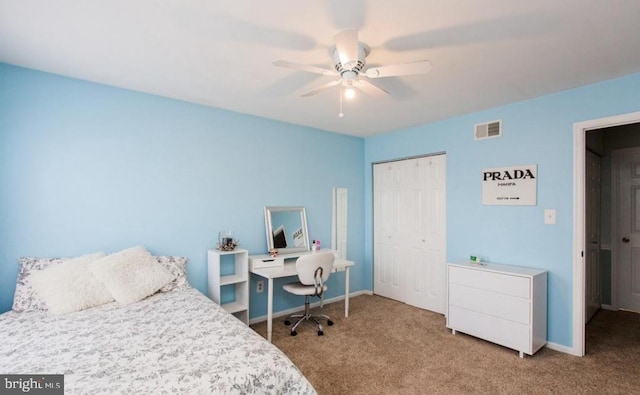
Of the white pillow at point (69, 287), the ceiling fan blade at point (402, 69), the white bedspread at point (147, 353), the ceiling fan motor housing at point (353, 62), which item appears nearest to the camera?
the white bedspread at point (147, 353)

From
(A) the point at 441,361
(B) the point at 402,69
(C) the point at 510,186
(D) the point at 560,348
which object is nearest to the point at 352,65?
(B) the point at 402,69

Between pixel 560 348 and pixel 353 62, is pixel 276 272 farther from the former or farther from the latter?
pixel 560 348

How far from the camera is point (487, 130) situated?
10.9ft

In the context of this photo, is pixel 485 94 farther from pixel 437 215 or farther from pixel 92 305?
pixel 92 305

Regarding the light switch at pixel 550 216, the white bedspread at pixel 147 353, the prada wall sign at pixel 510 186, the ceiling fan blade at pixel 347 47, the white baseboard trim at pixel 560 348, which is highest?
the ceiling fan blade at pixel 347 47

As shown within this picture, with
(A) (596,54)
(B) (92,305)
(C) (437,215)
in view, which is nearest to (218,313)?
(B) (92,305)

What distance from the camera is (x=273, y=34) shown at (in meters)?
1.88

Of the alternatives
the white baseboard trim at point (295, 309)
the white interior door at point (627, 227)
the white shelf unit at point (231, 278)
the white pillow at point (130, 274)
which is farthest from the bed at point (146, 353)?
the white interior door at point (627, 227)

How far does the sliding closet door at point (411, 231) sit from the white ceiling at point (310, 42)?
134 centimetres

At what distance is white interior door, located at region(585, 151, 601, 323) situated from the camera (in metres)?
3.50

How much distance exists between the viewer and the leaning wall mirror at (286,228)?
3646mm

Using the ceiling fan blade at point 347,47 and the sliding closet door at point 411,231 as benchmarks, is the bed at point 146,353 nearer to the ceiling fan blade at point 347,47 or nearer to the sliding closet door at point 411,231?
the ceiling fan blade at point 347,47

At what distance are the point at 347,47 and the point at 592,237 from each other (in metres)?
4.00

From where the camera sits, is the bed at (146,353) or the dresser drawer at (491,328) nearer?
the bed at (146,353)
